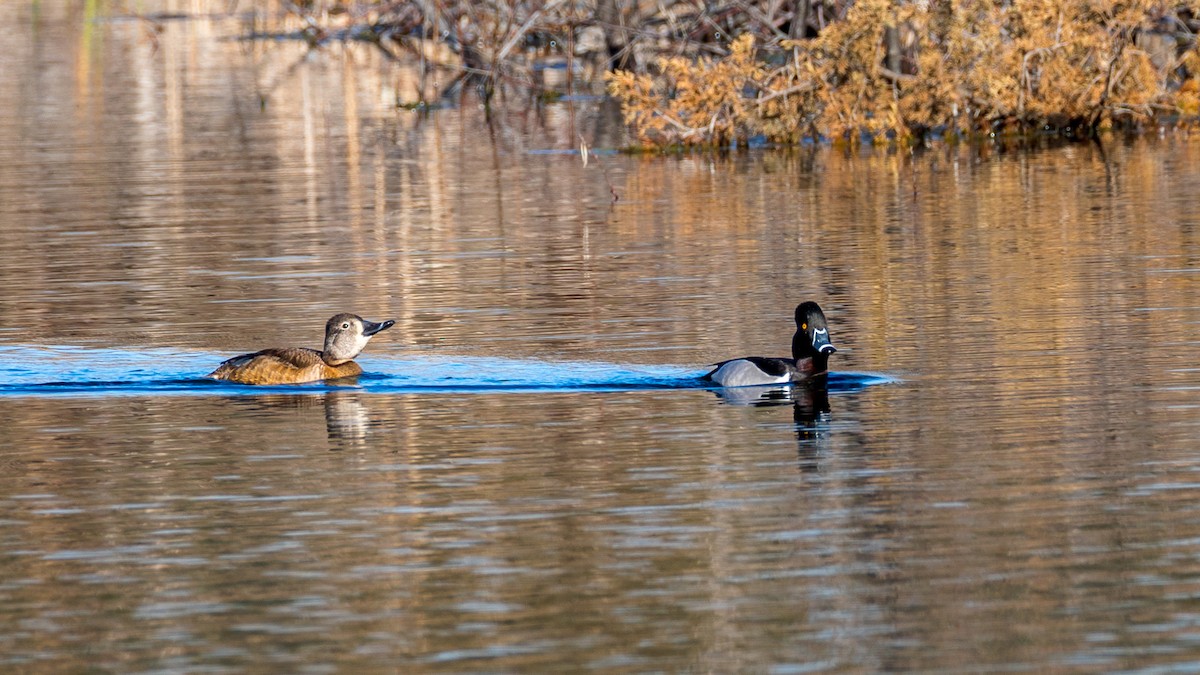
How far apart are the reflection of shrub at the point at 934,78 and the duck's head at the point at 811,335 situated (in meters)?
16.2

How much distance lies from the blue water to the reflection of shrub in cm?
1517

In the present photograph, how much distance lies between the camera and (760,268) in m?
20.7

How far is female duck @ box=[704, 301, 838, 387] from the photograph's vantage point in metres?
14.8

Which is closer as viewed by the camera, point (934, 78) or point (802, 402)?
point (802, 402)

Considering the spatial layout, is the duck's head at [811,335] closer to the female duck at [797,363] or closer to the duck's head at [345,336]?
the female duck at [797,363]

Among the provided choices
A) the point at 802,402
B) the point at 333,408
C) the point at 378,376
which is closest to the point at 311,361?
the point at 378,376

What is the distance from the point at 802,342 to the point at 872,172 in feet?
50.6

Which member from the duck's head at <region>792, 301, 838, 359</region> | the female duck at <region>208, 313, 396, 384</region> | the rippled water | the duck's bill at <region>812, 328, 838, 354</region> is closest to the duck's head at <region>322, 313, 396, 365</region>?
the female duck at <region>208, 313, 396, 384</region>

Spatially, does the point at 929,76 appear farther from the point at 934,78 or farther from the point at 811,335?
the point at 811,335

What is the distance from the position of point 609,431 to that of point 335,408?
7.33 ft

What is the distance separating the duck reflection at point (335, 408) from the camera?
1342cm

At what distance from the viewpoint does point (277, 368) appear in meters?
15.3

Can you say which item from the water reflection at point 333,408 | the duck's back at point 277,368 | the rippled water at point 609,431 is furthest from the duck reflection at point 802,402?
the duck's back at point 277,368

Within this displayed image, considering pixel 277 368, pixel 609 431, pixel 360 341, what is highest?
pixel 360 341
